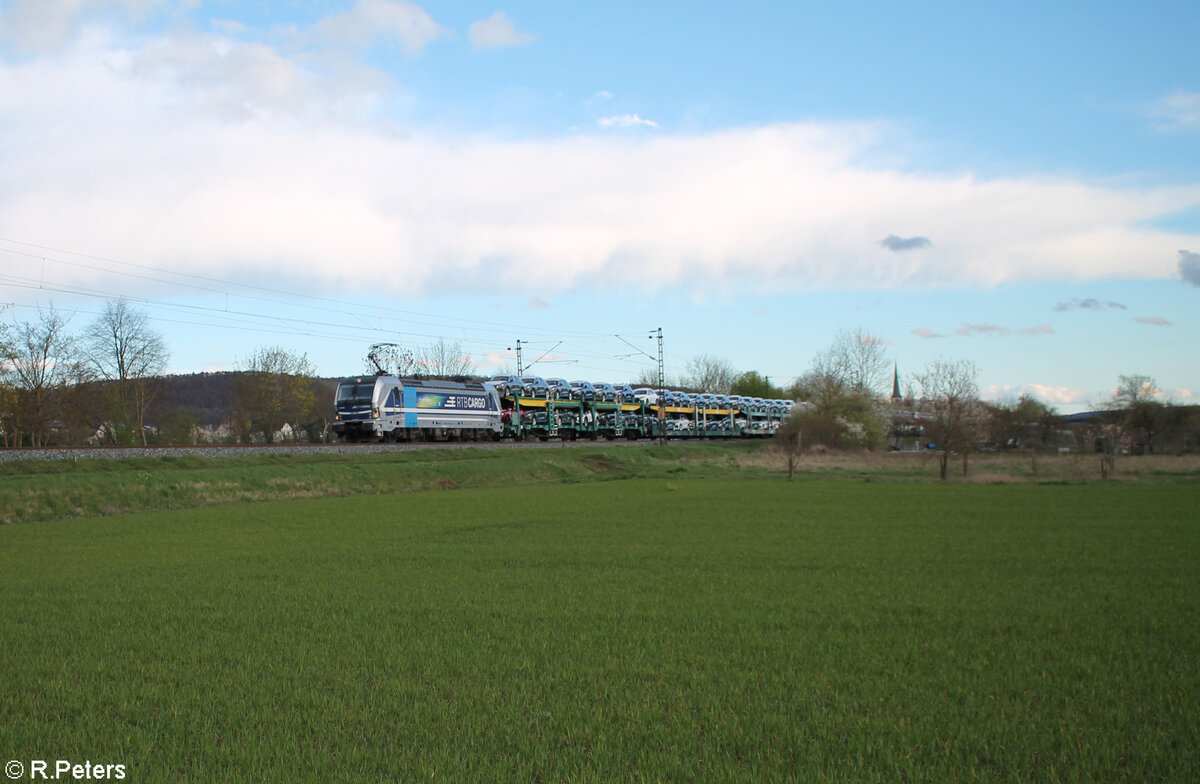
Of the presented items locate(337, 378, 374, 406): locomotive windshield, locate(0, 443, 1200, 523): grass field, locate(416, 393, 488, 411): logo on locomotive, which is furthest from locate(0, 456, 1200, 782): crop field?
locate(416, 393, 488, 411): logo on locomotive

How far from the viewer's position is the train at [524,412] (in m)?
46.0

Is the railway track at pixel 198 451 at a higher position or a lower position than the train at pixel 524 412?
lower

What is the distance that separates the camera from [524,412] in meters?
60.0

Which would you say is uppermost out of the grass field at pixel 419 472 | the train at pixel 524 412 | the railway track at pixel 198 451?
the train at pixel 524 412

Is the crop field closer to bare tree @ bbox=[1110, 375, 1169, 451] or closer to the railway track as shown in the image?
the railway track

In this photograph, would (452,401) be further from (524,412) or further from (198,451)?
A: (198,451)

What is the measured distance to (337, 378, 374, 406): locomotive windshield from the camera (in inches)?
1785

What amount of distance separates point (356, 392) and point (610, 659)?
40156 millimetres

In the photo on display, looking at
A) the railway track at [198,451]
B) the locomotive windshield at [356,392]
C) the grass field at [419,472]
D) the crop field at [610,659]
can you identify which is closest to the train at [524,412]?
the locomotive windshield at [356,392]

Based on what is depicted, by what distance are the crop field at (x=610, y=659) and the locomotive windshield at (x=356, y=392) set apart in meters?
27.4

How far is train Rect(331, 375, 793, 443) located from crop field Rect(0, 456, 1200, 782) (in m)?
28.1

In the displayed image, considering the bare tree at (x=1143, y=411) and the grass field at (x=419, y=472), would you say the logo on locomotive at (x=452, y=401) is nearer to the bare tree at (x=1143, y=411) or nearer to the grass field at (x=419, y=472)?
the grass field at (x=419, y=472)

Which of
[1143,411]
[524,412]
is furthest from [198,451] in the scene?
[1143,411]

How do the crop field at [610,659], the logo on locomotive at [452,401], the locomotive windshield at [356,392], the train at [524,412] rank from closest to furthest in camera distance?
the crop field at [610,659]
the locomotive windshield at [356,392]
the train at [524,412]
the logo on locomotive at [452,401]
